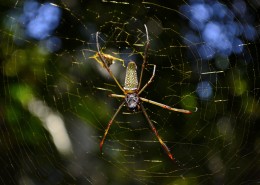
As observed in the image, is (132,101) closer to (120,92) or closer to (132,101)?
(132,101)

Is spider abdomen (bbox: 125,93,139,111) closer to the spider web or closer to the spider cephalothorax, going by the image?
the spider cephalothorax

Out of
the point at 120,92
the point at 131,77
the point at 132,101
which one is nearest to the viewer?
the point at 131,77

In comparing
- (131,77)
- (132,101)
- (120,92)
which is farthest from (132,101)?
(120,92)

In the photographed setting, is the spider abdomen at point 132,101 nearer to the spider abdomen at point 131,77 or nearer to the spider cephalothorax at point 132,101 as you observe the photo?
the spider cephalothorax at point 132,101

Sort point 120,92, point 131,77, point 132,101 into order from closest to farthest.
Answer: point 131,77
point 132,101
point 120,92

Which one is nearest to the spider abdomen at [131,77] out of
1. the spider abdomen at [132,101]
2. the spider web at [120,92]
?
the spider abdomen at [132,101]

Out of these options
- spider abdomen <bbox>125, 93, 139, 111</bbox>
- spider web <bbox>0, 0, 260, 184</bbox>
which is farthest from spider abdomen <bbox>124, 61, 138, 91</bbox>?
spider web <bbox>0, 0, 260, 184</bbox>
